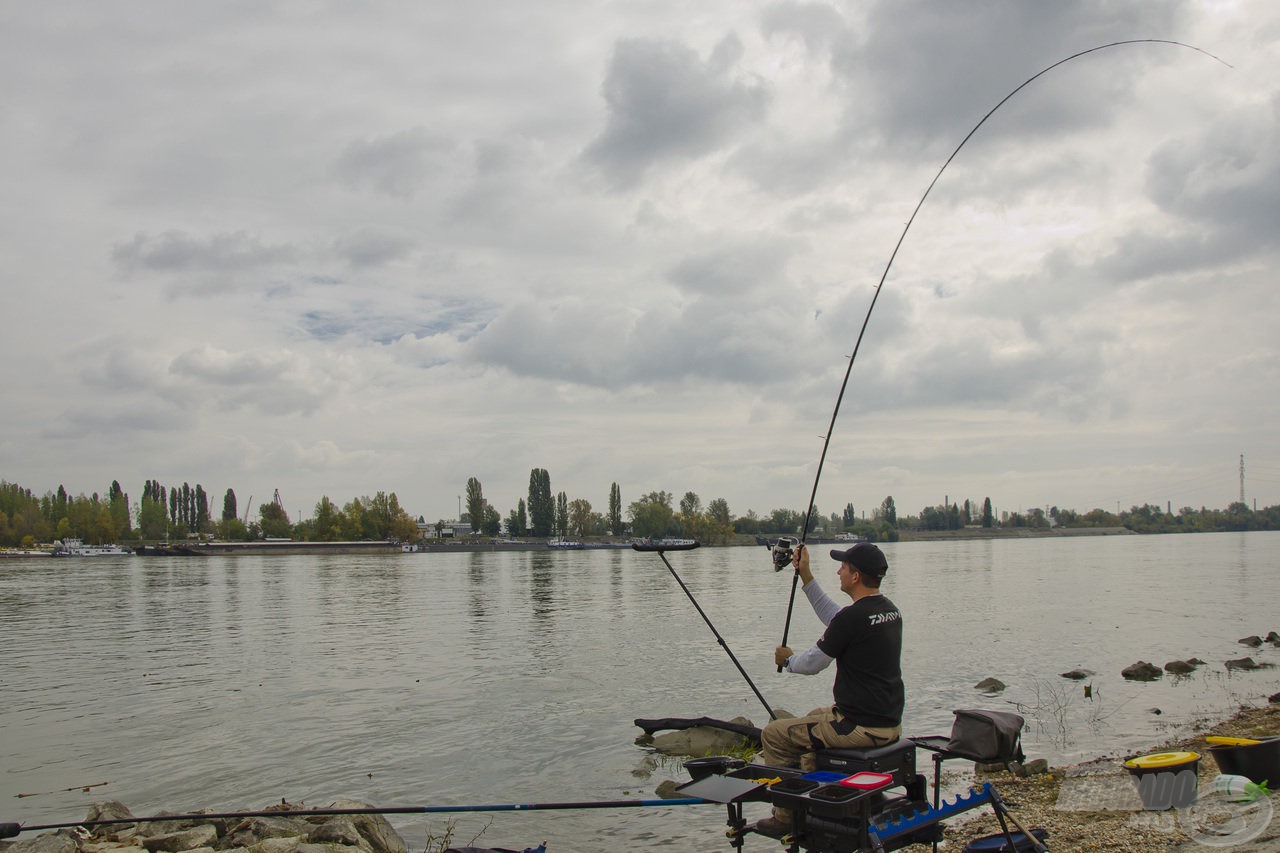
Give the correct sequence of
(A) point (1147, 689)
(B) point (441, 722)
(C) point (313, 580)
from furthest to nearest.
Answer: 1. (C) point (313, 580)
2. (A) point (1147, 689)
3. (B) point (441, 722)

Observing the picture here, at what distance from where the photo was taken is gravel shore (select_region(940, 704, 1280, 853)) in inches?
281

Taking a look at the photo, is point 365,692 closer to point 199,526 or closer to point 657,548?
point 657,548

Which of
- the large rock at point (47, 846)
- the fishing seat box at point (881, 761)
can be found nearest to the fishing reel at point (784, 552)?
the fishing seat box at point (881, 761)

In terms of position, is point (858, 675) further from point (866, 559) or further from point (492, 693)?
point (492, 693)

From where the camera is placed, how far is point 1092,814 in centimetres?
849

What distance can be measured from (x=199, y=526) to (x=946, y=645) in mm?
192864

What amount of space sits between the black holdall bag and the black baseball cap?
1321 millimetres

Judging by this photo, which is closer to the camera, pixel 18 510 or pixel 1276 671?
pixel 1276 671

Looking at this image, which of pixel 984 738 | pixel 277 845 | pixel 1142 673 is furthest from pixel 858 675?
pixel 1142 673

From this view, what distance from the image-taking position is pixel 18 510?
158 metres

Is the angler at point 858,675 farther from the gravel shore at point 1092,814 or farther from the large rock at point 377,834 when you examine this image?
the large rock at point 377,834

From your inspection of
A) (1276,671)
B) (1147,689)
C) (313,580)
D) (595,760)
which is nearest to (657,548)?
(595,760)

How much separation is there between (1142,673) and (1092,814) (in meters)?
13.6

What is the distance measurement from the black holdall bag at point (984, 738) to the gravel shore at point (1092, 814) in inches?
11.1
